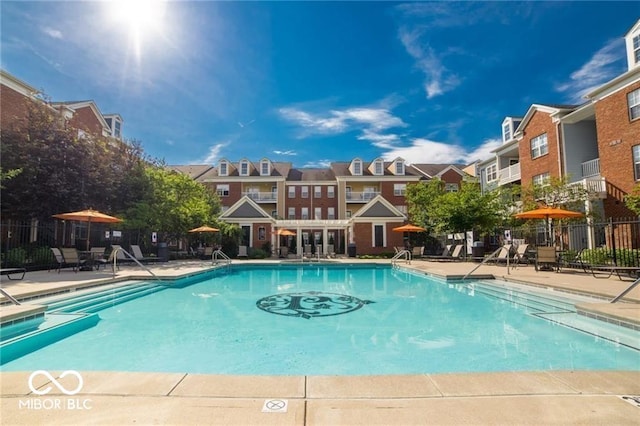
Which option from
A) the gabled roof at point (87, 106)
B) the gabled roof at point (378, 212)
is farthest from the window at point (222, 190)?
the gabled roof at point (378, 212)

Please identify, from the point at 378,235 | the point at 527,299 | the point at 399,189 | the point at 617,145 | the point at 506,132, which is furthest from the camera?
the point at 399,189

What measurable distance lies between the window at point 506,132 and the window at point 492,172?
2646mm

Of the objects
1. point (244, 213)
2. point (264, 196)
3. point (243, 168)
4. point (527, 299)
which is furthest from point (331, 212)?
point (527, 299)

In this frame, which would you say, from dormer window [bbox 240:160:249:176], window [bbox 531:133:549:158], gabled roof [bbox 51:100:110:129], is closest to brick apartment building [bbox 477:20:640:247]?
window [bbox 531:133:549:158]

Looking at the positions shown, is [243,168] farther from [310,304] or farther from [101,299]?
[310,304]

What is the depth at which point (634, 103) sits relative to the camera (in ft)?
54.9

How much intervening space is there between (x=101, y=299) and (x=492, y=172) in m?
31.8

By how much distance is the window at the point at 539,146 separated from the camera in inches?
893

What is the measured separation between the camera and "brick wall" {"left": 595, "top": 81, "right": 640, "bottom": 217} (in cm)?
1686

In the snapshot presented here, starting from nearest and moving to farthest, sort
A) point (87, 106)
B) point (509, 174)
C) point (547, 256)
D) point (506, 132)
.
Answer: point (547, 256), point (87, 106), point (509, 174), point (506, 132)

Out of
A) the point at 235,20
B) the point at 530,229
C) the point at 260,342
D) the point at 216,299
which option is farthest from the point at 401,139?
the point at 260,342

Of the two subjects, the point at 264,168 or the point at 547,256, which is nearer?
the point at 547,256

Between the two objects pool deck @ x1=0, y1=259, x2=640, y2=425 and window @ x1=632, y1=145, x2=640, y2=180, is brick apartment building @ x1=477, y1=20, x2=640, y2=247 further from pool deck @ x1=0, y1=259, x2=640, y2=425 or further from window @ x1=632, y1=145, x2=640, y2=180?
pool deck @ x1=0, y1=259, x2=640, y2=425

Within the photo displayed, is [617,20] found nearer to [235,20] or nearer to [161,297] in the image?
[235,20]
